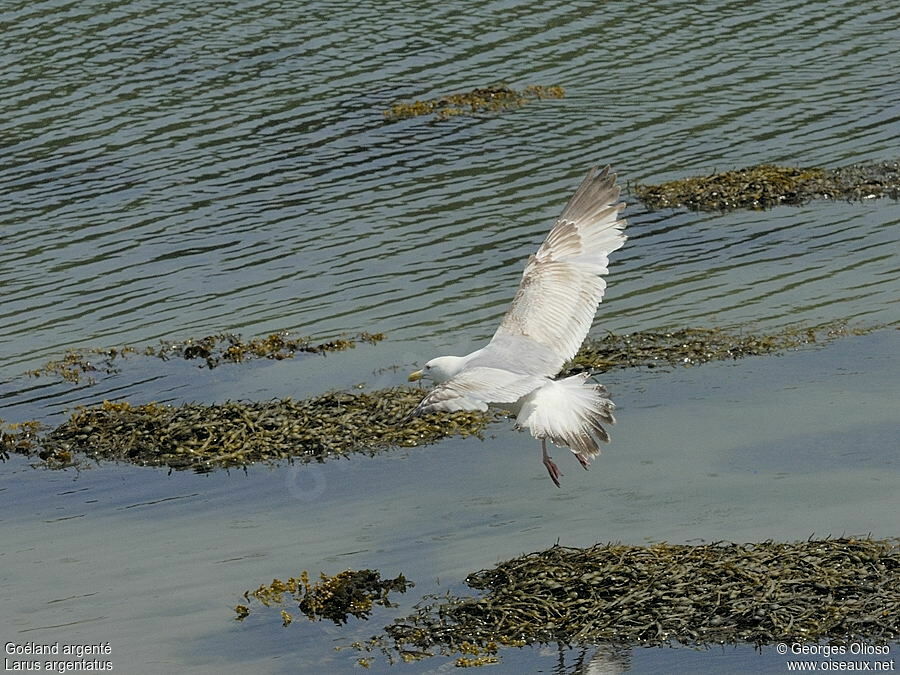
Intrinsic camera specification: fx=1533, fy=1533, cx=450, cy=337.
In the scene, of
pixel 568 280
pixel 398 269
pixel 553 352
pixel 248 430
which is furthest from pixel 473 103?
pixel 553 352

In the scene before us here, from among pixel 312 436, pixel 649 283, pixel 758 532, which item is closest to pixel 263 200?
pixel 649 283

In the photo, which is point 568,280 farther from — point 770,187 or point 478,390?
point 770,187

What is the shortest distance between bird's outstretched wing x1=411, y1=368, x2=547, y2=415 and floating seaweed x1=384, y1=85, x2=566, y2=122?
1839 cm

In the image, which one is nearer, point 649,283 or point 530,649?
point 530,649

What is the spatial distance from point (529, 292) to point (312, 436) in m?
3.44

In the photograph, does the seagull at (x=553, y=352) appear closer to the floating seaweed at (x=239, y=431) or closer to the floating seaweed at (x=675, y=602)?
the floating seaweed at (x=675, y=602)

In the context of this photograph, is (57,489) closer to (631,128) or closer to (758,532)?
(758,532)

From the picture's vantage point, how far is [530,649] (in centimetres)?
1173

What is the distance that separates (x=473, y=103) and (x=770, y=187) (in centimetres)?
802

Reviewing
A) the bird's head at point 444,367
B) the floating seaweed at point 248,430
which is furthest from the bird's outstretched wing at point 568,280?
the floating seaweed at point 248,430

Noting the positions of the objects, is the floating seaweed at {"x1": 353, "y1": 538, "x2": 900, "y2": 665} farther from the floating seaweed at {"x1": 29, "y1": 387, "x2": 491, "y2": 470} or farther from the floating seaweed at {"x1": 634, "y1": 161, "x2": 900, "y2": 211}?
the floating seaweed at {"x1": 634, "y1": 161, "x2": 900, "y2": 211}

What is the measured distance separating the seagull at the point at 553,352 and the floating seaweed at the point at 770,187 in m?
10.1

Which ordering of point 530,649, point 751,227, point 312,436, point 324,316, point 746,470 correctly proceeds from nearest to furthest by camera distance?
1. point 530,649
2. point 746,470
3. point 312,436
4. point 324,316
5. point 751,227

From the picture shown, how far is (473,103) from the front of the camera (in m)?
30.9
